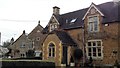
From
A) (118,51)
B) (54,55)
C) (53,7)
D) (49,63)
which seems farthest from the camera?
(53,7)

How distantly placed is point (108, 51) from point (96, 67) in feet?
9.02

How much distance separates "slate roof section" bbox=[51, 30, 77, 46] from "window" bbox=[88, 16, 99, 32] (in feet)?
12.0

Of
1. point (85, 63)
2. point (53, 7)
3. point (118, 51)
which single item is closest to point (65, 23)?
point (53, 7)

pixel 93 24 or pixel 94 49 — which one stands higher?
pixel 93 24

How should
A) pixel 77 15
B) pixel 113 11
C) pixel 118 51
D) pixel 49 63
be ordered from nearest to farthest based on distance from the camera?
1. pixel 49 63
2. pixel 118 51
3. pixel 113 11
4. pixel 77 15

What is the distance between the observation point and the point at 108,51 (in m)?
32.8

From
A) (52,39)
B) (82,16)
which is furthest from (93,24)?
(52,39)

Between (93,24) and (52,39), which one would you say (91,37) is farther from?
(52,39)

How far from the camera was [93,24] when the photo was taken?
3531 centimetres

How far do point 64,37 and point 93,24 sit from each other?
5.15m

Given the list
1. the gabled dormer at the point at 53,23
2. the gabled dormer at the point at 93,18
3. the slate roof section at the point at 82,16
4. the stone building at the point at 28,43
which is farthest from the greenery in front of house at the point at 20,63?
the stone building at the point at 28,43

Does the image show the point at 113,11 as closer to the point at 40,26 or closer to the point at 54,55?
the point at 54,55

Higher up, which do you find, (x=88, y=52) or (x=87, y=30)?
(x=87, y=30)

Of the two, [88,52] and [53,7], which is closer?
[88,52]
